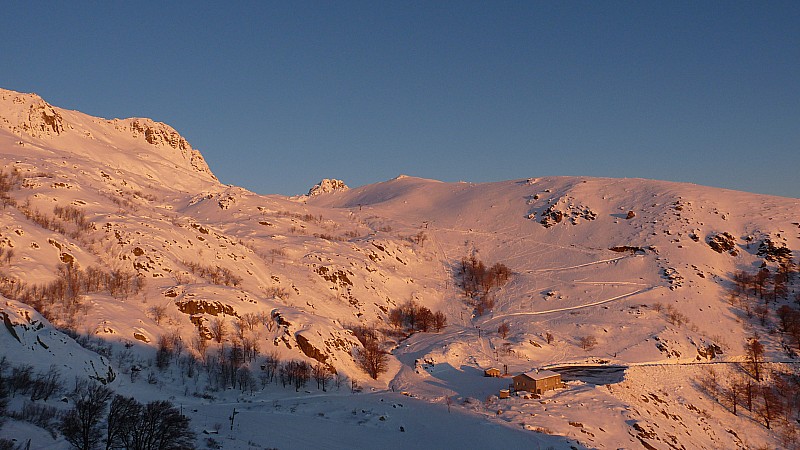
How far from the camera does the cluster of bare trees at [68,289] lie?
4956cm

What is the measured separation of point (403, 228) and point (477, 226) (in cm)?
1805

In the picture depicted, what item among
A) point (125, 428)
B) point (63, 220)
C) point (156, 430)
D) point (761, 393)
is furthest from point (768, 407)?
point (63, 220)

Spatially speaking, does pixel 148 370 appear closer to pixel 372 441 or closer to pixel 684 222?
pixel 372 441

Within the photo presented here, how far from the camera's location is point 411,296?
88688 millimetres

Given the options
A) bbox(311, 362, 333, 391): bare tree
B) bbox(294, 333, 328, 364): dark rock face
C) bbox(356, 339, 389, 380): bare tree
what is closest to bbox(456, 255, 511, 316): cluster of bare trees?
bbox(356, 339, 389, 380): bare tree

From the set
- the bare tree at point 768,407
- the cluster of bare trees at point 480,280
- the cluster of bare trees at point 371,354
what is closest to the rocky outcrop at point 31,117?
the cluster of bare trees at point 371,354

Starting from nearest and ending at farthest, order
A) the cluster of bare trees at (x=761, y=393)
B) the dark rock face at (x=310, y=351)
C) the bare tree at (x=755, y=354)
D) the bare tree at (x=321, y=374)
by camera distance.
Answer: the bare tree at (x=321, y=374) → the cluster of bare trees at (x=761, y=393) → the dark rock face at (x=310, y=351) → the bare tree at (x=755, y=354)

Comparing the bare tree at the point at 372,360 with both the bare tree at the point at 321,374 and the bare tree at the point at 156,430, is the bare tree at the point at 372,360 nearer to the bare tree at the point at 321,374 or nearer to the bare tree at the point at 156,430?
the bare tree at the point at 321,374

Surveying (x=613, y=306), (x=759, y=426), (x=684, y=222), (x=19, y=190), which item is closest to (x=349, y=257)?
(x=613, y=306)

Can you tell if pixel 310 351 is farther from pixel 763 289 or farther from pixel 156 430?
pixel 763 289

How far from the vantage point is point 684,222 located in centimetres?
10631

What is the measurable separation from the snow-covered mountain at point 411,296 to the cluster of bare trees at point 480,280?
0.71m

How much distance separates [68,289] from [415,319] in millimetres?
46702

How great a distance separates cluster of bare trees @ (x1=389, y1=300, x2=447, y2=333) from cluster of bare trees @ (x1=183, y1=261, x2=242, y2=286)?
2450 centimetres
